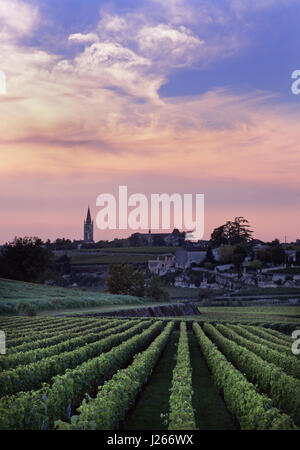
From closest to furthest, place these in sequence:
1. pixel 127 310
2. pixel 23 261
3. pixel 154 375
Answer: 1. pixel 154 375
2. pixel 127 310
3. pixel 23 261

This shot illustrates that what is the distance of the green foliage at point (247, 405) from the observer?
31.6 feet

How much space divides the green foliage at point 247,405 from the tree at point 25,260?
86907mm

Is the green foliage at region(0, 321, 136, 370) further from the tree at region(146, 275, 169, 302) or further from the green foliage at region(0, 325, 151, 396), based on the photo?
the tree at region(146, 275, 169, 302)

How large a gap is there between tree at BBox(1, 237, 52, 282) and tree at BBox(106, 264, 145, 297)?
18.3 meters

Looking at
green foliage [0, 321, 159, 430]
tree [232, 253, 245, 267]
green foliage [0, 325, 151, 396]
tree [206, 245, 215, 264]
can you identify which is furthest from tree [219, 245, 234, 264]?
green foliage [0, 325, 151, 396]

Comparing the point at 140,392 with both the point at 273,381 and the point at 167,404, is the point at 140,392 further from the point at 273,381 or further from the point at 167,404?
the point at 273,381

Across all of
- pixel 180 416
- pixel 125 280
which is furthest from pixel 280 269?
pixel 180 416

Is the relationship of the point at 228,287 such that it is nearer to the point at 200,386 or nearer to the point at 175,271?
the point at 175,271

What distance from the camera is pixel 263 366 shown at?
16.3 metres

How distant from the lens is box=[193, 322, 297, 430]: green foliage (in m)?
9.64

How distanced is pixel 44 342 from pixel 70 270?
13580cm

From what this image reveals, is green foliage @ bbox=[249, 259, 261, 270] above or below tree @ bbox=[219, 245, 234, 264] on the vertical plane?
below

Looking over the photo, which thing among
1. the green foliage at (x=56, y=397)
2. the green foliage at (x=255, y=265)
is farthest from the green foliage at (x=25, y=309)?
the green foliage at (x=255, y=265)

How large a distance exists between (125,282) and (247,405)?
80004 mm
